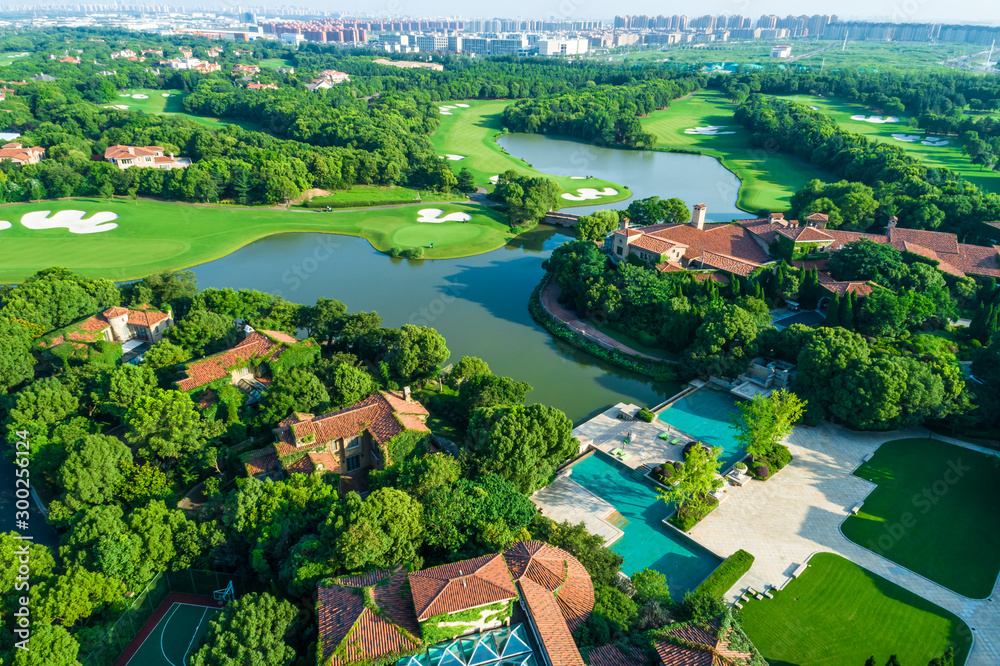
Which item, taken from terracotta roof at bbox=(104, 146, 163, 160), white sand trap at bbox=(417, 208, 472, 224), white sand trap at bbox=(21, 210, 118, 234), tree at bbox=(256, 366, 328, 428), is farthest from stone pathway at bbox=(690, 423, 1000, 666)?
terracotta roof at bbox=(104, 146, 163, 160)

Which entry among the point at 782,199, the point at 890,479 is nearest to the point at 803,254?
the point at 890,479

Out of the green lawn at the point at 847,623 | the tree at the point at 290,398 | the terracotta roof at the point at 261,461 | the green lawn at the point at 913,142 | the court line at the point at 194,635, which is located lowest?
the court line at the point at 194,635

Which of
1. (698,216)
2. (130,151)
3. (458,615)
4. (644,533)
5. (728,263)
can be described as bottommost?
(644,533)

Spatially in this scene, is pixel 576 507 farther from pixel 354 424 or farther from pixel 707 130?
pixel 707 130

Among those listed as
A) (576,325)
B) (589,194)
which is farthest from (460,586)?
(589,194)

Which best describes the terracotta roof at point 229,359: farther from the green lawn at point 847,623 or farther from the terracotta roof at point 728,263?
the terracotta roof at point 728,263

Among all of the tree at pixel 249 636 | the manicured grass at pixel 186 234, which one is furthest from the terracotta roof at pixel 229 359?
the manicured grass at pixel 186 234
